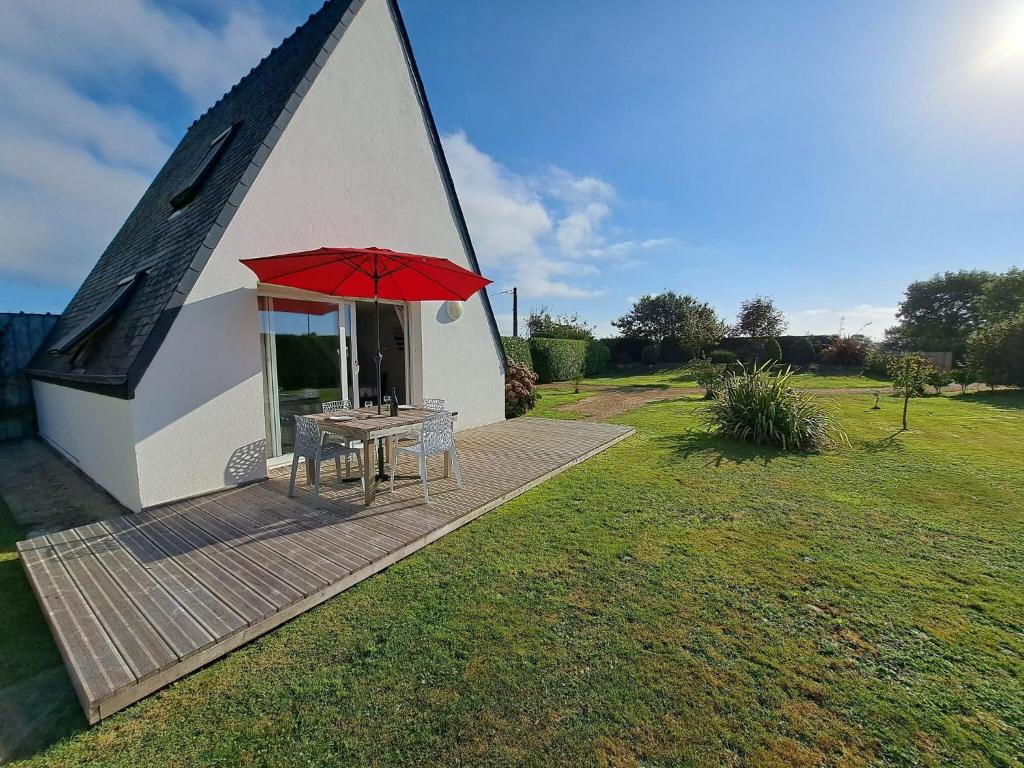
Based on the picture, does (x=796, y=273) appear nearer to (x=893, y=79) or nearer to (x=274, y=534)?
(x=893, y=79)

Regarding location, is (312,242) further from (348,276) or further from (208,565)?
(208,565)

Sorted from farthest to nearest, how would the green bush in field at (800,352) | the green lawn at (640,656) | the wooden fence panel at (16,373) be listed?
the green bush in field at (800,352), the wooden fence panel at (16,373), the green lawn at (640,656)

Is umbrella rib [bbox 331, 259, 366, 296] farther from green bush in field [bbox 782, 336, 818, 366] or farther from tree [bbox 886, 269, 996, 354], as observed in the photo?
tree [bbox 886, 269, 996, 354]

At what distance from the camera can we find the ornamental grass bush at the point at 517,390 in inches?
452

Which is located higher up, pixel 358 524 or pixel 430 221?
pixel 430 221

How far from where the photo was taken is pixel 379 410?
5.28 meters

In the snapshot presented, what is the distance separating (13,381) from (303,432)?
34.5 feet

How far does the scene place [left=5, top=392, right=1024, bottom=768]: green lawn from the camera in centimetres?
193

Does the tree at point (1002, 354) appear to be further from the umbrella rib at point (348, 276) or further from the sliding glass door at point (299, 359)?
the sliding glass door at point (299, 359)

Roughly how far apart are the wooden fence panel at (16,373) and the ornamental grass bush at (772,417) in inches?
638

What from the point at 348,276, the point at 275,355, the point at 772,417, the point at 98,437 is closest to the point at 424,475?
the point at 348,276

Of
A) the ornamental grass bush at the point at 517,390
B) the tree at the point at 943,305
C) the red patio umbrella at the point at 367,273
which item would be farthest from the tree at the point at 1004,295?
the red patio umbrella at the point at 367,273

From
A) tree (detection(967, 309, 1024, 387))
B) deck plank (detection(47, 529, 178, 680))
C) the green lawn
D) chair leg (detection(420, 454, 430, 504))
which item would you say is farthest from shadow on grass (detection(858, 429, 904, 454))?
tree (detection(967, 309, 1024, 387))

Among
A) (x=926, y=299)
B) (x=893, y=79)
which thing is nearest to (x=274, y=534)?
(x=893, y=79)
